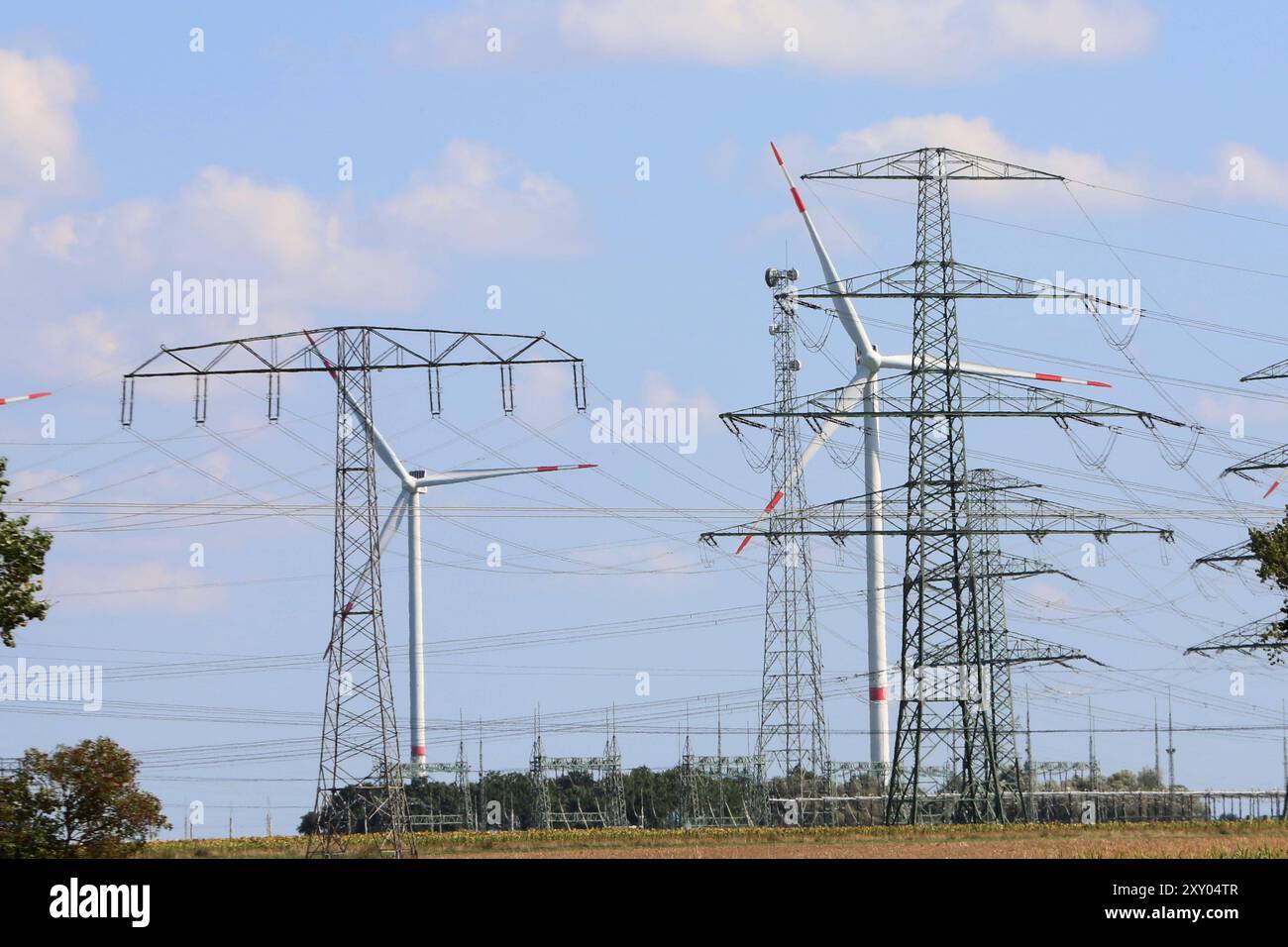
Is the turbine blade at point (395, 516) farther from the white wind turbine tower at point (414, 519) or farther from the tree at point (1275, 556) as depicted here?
the tree at point (1275, 556)

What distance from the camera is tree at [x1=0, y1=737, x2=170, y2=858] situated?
55.4m

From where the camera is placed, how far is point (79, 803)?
56156 millimetres

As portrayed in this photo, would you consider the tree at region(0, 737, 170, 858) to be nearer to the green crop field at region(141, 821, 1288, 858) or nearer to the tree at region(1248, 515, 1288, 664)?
the green crop field at region(141, 821, 1288, 858)

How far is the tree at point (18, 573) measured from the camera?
52.8 meters

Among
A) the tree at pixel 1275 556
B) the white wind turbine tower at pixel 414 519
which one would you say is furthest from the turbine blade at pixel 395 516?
the tree at pixel 1275 556

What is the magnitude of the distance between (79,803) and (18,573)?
25.0 feet

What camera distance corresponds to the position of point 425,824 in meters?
162

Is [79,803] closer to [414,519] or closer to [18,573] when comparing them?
[18,573]

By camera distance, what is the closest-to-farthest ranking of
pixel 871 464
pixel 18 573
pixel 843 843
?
pixel 18 573, pixel 843 843, pixel 871 464

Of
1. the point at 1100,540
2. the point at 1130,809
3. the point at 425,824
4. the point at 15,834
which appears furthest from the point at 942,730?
the point at 1130,809

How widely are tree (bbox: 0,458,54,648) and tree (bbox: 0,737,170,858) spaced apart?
5.62 m

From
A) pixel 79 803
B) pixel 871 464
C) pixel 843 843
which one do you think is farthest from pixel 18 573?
pixel 871 464

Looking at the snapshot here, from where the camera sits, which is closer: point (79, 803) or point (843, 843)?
point (79, 803)
